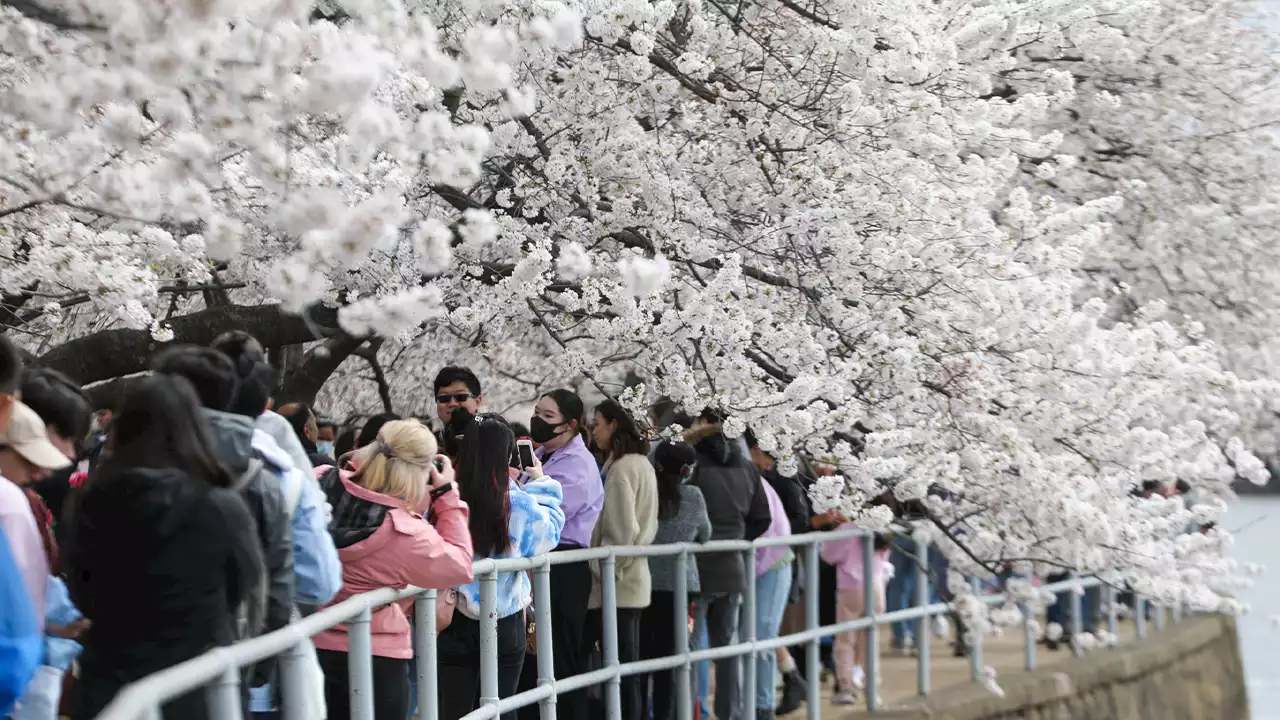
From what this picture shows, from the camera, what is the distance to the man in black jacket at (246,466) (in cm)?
470

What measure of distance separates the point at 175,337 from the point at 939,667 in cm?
631

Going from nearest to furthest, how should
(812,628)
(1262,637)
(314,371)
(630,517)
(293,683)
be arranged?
(293,683) → (630,517) → (812,628) → (314,371) → (1262,637)

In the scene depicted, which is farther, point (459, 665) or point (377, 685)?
point (459, 665)

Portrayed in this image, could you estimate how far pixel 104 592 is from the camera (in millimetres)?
4129

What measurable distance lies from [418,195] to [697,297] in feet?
4.89

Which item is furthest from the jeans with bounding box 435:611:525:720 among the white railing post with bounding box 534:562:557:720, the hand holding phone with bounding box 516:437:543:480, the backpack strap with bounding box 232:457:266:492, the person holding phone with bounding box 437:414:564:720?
the backpack strap with bounding box 232:457:266:492

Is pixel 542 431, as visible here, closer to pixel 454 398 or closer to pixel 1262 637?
pixel 454 398

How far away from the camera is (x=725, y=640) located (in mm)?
9266

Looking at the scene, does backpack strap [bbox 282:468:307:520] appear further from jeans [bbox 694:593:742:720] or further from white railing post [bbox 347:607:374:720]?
jeans [bbox 694:593:742:720]

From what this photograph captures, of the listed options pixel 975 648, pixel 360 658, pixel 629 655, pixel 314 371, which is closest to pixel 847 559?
pixel 975 648

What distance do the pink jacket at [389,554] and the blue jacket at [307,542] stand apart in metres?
0.55

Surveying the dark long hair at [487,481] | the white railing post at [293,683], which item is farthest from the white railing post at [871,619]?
the white railing post at [293,683]

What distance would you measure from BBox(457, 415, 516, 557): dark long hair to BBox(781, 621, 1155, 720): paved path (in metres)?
4.05

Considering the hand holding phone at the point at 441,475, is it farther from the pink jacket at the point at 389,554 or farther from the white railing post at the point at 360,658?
the white railing post at the point at 360,658
